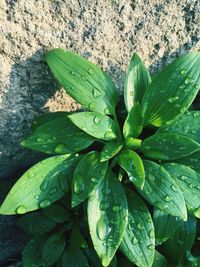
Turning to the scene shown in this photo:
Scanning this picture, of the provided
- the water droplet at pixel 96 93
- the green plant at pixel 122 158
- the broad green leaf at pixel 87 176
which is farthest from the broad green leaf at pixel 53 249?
the water droplet at pixel 96 93

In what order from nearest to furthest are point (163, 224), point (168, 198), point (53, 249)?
point (168, 198) → point (163, 224) → point (53, 249)

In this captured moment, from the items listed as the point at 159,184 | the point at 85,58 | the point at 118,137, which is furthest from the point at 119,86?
the point at 159,184

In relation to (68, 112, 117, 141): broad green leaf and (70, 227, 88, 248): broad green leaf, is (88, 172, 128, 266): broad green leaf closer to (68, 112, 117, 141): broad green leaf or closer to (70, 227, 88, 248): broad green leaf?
(68, 112, 117, 141): broad green leaf

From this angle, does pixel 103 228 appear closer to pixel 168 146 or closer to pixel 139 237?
pixel 139 237

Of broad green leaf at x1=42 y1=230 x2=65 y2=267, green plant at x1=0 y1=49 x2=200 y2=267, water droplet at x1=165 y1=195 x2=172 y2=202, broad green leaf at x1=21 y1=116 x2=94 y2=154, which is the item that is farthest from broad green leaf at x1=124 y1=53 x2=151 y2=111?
broad green leaf at x1=42 y1=230 x2=65 y2=267

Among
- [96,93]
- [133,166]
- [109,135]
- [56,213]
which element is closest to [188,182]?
[133,166]

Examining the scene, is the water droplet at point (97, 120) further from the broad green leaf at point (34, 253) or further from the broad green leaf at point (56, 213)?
the broad green leaf at point (34, 253)

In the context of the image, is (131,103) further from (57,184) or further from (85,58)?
(57,184)
